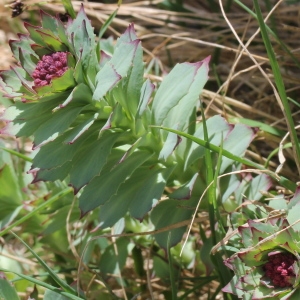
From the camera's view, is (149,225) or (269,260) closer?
(269,260)

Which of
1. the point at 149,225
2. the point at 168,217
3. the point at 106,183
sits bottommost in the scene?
the point at 149,225

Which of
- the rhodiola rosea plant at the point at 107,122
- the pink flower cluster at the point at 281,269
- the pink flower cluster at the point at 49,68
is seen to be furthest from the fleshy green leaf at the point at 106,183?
the pink flower cluster at the point at 281,269

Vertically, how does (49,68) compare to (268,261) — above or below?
above

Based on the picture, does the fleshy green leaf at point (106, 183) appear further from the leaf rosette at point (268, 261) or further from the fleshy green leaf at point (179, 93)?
the leaf rosette at point (268, 261)

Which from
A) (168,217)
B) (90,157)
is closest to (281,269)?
(168,217)

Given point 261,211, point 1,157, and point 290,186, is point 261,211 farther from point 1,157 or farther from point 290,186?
point 1,157

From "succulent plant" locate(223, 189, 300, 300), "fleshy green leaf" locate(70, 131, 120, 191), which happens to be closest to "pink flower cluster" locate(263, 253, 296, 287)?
"succulent plant" locate(223, 189, 300, 300)

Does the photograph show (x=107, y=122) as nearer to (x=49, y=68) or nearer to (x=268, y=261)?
(x=49, y=68)

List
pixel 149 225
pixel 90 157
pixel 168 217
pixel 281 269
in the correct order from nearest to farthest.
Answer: pixel 281 269, pixel 90 157, pixel 168 217, pixel 149 225
